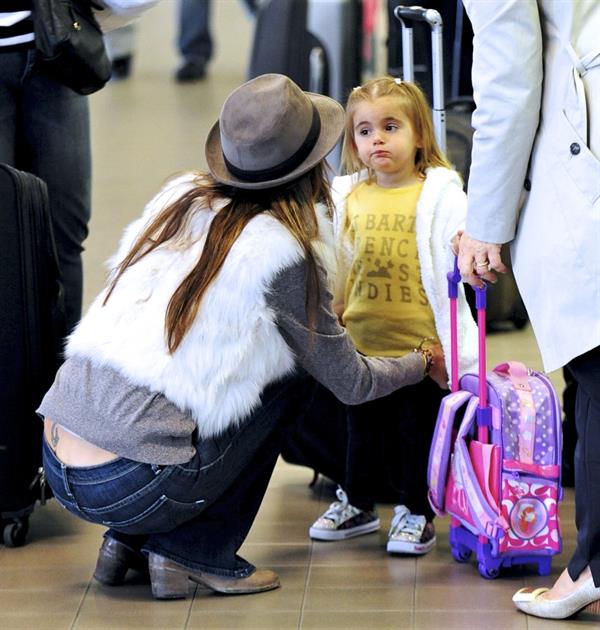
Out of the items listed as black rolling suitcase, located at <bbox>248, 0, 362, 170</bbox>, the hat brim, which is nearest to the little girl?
the hat brim

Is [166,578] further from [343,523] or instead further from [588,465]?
Answer: [588,465]

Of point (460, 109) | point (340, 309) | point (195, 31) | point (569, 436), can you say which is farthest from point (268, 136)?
point (195, 31)

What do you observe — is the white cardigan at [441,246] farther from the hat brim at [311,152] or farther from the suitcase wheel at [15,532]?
the suitcase wheel at [15,532]

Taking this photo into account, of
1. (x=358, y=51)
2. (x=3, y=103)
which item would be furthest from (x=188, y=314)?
(x=358, y=51)

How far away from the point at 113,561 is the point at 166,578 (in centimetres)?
14

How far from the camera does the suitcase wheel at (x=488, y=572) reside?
116 inches

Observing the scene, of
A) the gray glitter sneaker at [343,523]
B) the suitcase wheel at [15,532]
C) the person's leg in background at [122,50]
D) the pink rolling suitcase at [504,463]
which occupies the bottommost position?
the person's leg in background at [122,50]

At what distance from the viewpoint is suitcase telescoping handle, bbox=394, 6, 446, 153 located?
10.5 ft

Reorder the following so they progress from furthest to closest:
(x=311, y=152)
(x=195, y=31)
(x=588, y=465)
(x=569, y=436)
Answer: (x=195, y=31) < (x=569, y=436) < (x=311, y=152) < (x=588, y=465)

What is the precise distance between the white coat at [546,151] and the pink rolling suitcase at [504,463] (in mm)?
315

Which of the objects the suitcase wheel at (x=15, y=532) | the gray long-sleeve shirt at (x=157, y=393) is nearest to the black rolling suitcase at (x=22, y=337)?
the suitcase wheel at (x=15, y=532)

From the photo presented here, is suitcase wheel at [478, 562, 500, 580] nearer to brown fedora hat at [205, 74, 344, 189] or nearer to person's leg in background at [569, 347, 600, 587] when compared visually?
person's leg in background at [569, 347, 600, 587]

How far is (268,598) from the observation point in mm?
2912

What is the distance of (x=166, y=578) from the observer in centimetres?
288
